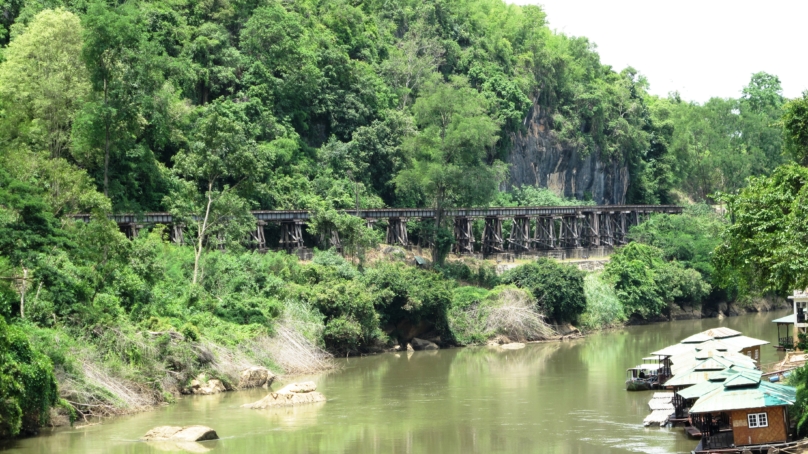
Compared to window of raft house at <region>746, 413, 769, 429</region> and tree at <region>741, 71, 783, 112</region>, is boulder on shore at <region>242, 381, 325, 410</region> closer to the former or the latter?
window of raft house at <region>746, 413, 769, 429</region>

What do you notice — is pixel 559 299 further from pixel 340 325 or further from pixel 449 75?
pixel 449 75

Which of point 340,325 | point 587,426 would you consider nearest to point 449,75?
point 340,325

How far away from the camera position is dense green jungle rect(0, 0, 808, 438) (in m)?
34.2

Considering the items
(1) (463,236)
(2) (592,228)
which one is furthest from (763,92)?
(1) (463,236)

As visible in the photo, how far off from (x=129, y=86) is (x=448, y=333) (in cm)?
1879

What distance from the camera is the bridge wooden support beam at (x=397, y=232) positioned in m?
65.4

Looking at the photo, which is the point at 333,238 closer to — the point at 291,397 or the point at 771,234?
the point at 291,397

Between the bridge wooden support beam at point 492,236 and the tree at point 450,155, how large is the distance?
581cm

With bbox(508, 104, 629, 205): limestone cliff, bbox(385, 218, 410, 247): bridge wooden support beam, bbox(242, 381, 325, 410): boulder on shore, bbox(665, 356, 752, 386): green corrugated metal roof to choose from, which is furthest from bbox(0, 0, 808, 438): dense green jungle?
bbox(242, 381, 325, 410): boulder on shore

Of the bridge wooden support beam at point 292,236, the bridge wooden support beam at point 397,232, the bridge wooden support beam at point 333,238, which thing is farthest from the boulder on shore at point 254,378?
the bridge wooden support beam at point 397,232

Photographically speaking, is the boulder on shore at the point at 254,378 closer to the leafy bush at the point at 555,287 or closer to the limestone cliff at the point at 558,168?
the leafy bush at the point at 555,287

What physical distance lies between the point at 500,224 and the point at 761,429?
1778 inches

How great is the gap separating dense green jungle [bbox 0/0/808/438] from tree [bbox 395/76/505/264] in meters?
0.14

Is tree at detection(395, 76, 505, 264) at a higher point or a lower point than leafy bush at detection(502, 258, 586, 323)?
higher
